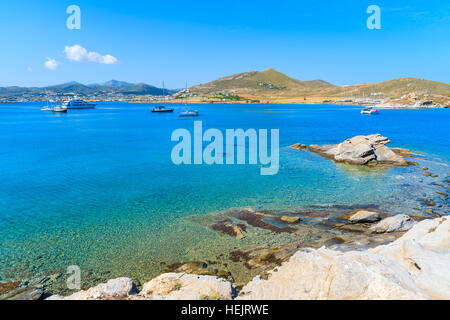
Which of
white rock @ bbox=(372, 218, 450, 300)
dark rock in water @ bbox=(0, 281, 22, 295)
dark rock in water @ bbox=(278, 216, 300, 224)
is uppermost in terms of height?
white rock @ bbox=(372, 218, 450, 300)

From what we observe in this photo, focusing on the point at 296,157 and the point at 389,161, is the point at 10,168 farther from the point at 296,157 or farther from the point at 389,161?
the point at 389,161

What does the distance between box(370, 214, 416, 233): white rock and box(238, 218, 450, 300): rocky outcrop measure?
570 centimetres

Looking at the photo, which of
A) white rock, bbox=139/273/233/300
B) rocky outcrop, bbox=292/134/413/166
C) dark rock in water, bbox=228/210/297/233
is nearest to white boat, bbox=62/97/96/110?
rocky outcrop, bbox=292/134/413/166

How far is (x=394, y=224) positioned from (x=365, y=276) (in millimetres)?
11780

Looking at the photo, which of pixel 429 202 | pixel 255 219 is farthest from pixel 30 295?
pixel 429 202

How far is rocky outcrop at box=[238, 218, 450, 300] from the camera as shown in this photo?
855 centimetres

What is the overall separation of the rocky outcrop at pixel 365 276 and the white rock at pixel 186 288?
32.0 inches

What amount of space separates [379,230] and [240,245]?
383 inches

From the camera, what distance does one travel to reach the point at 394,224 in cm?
1850

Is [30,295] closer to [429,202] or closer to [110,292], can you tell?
[110,292]

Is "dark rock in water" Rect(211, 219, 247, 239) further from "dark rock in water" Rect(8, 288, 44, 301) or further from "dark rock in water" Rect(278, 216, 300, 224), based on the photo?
"dark rock in water" Rect(8, 288, 44, 301)

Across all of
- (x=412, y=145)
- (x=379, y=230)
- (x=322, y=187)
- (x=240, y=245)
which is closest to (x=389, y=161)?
(x=322, y=187)

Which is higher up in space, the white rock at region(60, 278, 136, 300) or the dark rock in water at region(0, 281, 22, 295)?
the white rock at region(60, 278, 136, 300)

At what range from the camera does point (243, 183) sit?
3086 cm
